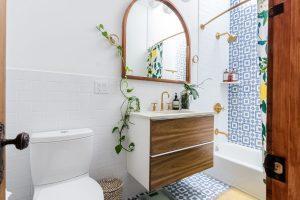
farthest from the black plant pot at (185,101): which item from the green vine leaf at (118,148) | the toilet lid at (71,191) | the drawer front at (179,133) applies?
the toilet lid at (71,191)

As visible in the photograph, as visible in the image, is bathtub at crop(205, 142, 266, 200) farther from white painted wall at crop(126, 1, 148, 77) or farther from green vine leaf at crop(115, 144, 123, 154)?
white painted wall at crop(126, 1, 148, 77)

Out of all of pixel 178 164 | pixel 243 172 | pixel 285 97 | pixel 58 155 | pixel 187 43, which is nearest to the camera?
pixel 285 97

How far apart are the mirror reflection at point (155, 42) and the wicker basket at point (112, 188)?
106 centimetres

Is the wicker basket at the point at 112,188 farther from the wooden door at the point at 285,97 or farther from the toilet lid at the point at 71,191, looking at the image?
the wooden door at the point at 285,97

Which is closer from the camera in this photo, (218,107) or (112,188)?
(112,188)

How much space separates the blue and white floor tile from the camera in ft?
6.22

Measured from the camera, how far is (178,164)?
5.31 feet

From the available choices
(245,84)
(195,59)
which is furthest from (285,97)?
(245,84)

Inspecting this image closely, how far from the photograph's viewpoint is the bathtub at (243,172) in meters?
1.88

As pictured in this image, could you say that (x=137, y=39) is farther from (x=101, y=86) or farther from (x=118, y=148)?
(x=118, y=148)

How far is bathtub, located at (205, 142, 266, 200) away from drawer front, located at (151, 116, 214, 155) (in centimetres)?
50

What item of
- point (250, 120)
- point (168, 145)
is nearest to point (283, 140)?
point (168, 145)

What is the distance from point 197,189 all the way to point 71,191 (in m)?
1.42

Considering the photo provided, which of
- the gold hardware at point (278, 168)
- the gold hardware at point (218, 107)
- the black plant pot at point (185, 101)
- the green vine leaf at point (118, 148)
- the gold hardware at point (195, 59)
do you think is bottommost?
the green vine leaf at point (118, 148)
